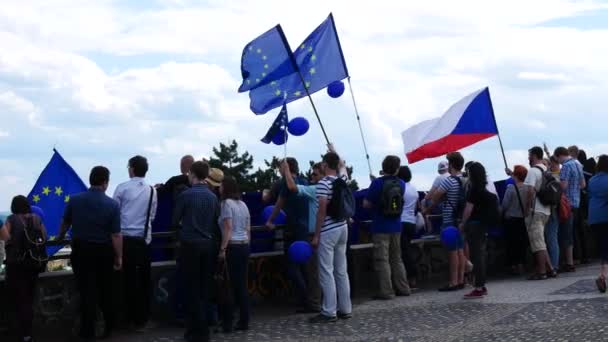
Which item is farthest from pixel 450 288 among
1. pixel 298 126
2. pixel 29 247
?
pixel 29 247

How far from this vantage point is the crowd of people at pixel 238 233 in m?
11.0

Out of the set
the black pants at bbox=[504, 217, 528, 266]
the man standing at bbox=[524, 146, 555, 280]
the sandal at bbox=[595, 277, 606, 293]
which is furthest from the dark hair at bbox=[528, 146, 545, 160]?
the sandal at bbox=[595, 277, 606, 293]

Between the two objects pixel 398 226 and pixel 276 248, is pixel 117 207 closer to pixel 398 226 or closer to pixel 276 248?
pixel 276 248

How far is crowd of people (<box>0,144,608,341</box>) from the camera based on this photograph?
10953 millimetres

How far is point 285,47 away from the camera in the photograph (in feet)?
50.1

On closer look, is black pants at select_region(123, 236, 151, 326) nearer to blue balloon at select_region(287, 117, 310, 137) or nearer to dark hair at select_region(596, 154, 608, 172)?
blue balloon at select_region(287, 117, 310, 137)

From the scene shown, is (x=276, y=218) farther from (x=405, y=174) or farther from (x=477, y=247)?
(x=405, y=174)

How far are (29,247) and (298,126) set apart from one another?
147 inches

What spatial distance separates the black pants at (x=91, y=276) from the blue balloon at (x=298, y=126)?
9.73 ft

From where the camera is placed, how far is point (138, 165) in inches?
465

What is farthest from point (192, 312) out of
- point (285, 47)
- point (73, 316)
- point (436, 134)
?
point (436, 134)

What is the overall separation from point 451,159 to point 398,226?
1107 mm

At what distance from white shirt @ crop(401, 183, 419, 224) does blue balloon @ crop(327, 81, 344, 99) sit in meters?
1.87

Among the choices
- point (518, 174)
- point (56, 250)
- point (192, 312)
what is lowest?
point (192, 312)
